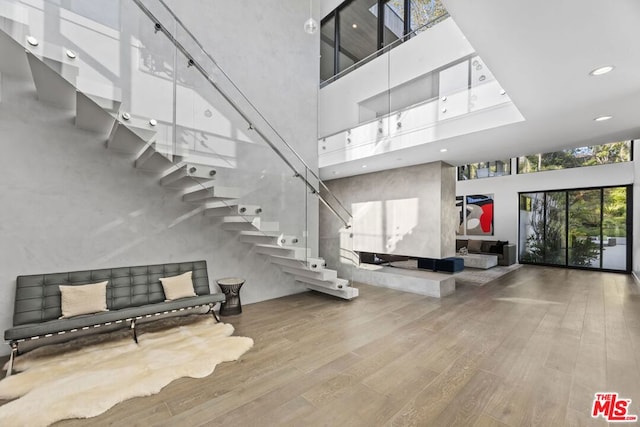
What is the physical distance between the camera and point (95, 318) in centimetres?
317

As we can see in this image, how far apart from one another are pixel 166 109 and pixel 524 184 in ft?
35.5

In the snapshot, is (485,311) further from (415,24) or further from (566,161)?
(566,161)

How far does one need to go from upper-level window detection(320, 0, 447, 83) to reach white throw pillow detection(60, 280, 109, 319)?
786cm

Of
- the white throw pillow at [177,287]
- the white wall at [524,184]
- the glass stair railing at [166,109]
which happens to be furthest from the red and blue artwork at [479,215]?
the white throw pillow at [177,287]

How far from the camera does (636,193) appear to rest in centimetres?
705

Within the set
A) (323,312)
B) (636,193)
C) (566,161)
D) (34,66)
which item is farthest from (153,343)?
(566,161)

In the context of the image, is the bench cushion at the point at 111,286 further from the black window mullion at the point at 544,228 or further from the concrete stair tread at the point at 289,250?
the black window mullion at the point at 544,228

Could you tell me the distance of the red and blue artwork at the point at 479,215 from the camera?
1045cm

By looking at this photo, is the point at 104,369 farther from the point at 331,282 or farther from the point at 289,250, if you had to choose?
the point at 331,282

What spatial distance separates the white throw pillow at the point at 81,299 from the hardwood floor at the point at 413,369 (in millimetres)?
1562

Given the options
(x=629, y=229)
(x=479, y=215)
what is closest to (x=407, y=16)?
(x=479, y=215)

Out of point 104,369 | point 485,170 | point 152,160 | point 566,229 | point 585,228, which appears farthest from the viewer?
point 485,170

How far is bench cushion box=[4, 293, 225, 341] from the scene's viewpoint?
9.14 feet

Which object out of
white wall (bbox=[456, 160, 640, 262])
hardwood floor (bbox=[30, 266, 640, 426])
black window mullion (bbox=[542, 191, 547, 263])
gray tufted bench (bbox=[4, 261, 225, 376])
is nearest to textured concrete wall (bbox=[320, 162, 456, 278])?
hardwood floor (bbox=[30, 266, 640, 426])
